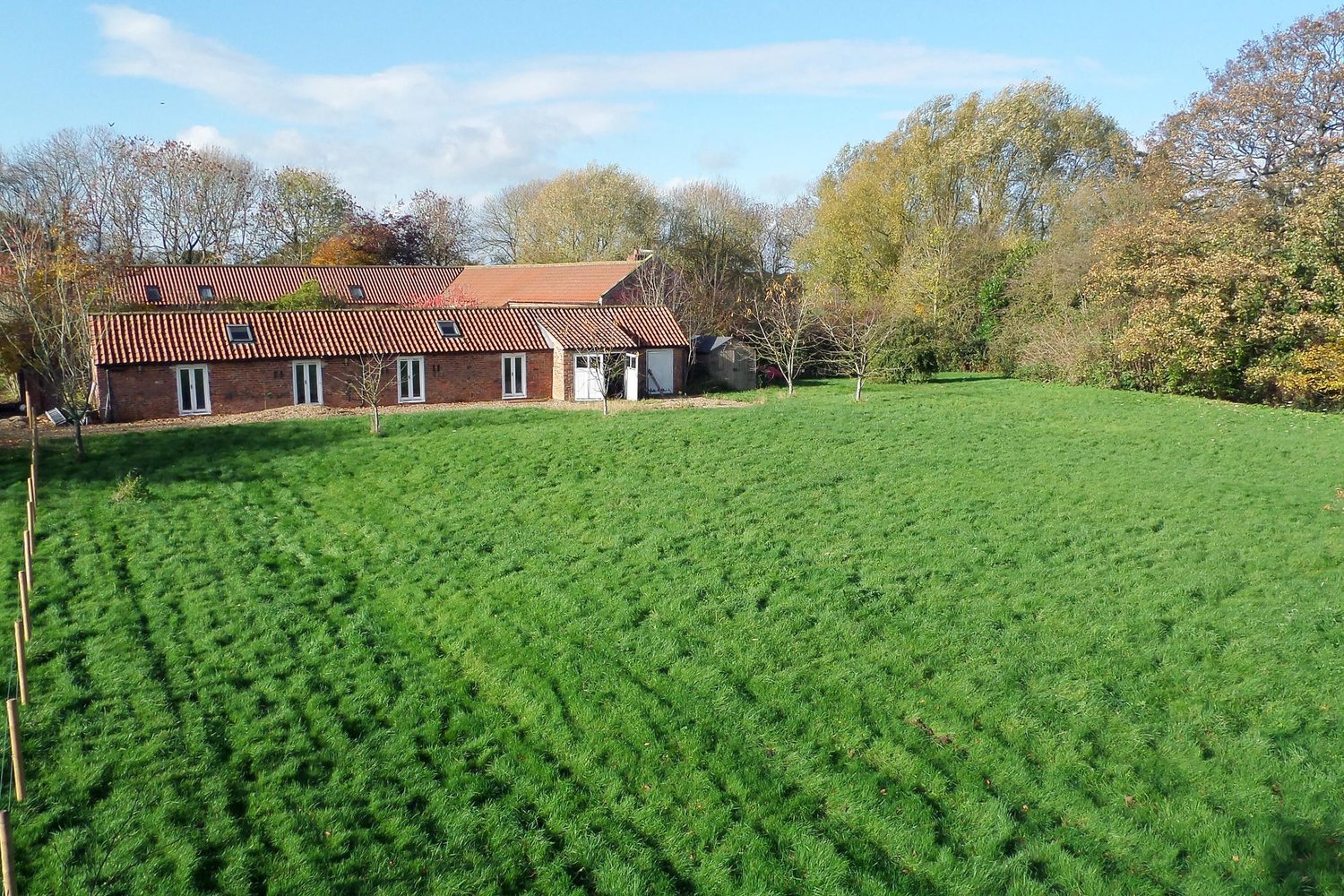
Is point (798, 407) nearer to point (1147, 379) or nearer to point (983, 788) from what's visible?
point (1147, 379)

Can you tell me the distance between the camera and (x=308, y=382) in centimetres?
2483

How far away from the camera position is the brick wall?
22.7 m

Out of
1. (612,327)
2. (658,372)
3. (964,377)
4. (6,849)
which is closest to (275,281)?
(612,327)

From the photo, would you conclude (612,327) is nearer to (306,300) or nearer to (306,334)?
(306,334)

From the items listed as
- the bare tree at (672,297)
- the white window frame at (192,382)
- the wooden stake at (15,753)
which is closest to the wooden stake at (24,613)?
the wooden stake at (15,753)

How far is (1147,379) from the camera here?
30.8 metres

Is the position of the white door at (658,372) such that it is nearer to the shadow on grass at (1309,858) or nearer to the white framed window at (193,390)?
the white framed window at (193,390)

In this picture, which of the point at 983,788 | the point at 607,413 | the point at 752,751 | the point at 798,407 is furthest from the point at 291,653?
the point at 798,407

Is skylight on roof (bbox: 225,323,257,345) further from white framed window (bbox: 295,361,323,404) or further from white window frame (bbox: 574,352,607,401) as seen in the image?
white window frame (bbox: 574,352,607,401)

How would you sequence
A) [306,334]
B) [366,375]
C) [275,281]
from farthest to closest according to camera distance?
[275,281] → [306,334] → [366,375]

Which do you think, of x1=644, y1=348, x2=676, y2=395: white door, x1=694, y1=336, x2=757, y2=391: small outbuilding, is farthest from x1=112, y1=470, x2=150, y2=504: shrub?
x1=694, y1=336, x2=757, y2=391: small outbuilding

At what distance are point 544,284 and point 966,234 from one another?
20.1 metres

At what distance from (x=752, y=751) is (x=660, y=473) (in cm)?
901

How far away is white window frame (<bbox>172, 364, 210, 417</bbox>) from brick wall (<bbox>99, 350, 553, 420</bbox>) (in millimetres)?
82
